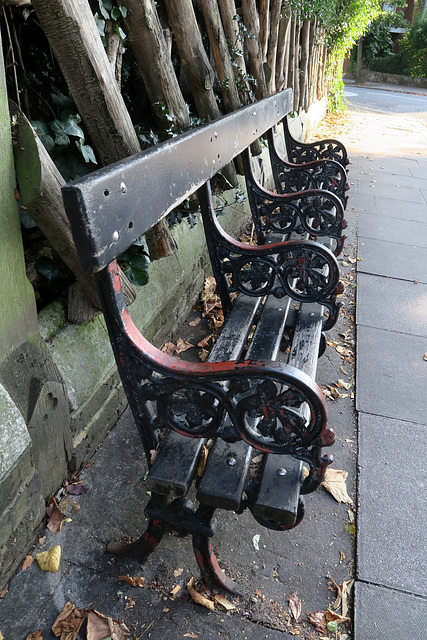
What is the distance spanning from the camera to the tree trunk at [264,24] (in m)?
4.08

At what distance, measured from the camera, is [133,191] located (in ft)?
4.07

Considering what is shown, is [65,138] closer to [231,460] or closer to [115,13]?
[115,13]

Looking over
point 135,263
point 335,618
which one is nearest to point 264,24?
point 135,263

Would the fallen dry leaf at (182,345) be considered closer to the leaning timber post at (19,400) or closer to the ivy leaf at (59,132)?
the leaning timber post at (19,400)

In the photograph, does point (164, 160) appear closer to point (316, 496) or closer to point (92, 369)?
point (92, 369)

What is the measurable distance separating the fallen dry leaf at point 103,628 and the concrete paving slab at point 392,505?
2.55ft

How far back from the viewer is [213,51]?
2.88 m

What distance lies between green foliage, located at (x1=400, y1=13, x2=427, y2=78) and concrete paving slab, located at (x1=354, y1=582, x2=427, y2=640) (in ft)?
97.9

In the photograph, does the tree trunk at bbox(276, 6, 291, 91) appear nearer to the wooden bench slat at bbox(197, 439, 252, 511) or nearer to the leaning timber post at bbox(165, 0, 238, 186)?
the leaning timber post at bbox(165, 0, 238, 186)

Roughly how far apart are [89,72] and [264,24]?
3332mm

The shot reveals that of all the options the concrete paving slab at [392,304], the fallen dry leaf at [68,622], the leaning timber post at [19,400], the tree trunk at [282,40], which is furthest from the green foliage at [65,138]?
the tree trunk at [282,40]

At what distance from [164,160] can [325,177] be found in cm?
275

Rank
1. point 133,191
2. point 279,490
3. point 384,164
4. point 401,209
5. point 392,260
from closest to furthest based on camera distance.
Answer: point 133,191, point 279,490, point 392,260, point 401,209, point 384,164

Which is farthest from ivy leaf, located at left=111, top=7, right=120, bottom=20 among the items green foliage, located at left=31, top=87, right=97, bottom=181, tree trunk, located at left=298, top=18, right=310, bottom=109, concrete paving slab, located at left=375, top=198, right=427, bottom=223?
tree trunk, located at left=298, top=18, right=310, bottom=109
